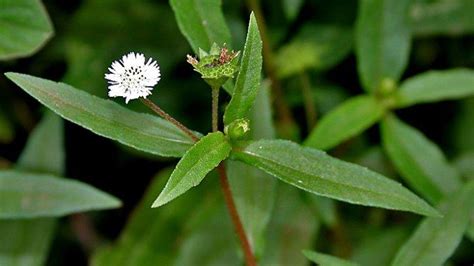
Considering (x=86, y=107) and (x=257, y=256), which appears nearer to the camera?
(x=86, y=107)

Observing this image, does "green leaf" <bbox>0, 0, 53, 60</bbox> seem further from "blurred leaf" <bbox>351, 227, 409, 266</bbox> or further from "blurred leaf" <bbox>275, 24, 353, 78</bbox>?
"blurred leaf" <bbox>351, 227, 409, 266</bbox>

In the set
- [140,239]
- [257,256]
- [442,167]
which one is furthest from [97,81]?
[442,167]

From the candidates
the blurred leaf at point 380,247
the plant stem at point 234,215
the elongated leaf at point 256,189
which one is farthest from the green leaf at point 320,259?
the blurred leaf at point 380,247

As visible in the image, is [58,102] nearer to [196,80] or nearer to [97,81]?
[97,81]

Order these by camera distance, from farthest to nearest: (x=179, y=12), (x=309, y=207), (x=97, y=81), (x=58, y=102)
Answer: (x=97, y=81), (x=309, y=207), (x=179, y=12), (x=58, y=102)

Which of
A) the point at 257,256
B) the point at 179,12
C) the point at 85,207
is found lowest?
the point at 85,207

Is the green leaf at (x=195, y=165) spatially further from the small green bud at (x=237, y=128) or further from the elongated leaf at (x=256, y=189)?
the elongated leaf at (x=256, y=189)
